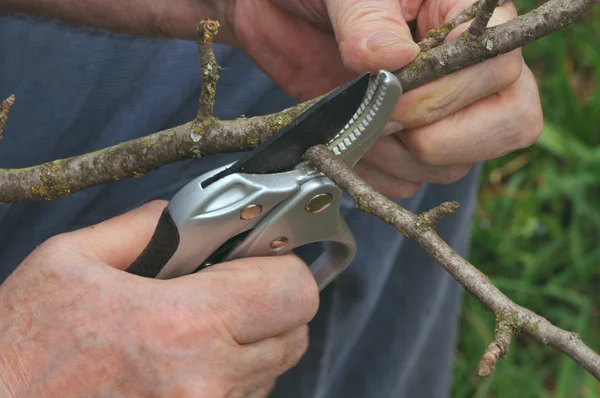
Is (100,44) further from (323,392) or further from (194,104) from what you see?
(323,392)

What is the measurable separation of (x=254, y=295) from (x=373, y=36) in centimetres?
45

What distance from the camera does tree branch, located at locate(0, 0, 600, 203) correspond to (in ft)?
3.58

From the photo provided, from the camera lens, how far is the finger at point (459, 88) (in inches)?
47.3

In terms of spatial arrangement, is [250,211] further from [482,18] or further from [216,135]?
[482,18]

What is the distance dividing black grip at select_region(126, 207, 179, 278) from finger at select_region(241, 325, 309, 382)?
0.19 metres

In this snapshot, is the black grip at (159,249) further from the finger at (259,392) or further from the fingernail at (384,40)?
the fingernail at (384,40)

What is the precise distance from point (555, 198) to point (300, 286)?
192 cm

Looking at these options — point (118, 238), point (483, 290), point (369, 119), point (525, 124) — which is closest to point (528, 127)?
point (525, 124)

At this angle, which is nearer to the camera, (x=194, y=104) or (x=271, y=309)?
(x=271, y=309)

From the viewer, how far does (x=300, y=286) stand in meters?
1.24

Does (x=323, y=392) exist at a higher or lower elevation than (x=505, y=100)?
lower

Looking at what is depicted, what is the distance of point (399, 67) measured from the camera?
3.88 ft

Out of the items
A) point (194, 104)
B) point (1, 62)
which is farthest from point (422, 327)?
point (1, 62)

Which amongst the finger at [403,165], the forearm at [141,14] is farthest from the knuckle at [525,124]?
the forearm at [141,14]
